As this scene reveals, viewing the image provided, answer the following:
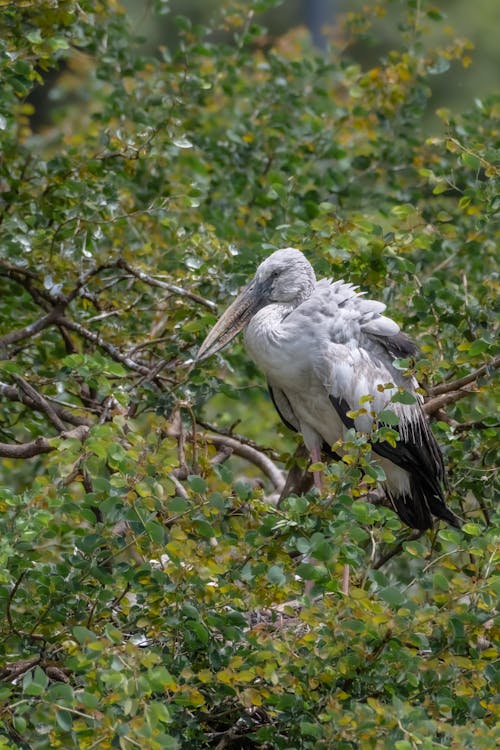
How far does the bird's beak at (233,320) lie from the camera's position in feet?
15.4

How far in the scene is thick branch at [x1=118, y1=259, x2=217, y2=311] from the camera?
16.0 feet

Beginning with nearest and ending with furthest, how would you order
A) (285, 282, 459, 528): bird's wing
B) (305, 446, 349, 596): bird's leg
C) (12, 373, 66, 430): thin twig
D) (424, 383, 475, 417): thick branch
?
(305, 446, 349, 596): bird's leg, (12, 373, 66, 430): thin twig, (424, 383, 475, 417): thick branch, (285, 282, 459, 528): bird's wing

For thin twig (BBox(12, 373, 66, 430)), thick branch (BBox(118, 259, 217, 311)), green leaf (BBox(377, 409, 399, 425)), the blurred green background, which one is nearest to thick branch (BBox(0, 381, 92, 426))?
thin twig (BBox(12, 373, 66, 430))

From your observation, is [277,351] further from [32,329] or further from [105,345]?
[32,329]

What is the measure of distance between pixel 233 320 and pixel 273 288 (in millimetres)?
258

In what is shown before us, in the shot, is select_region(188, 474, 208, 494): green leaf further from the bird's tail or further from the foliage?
the bird's tail

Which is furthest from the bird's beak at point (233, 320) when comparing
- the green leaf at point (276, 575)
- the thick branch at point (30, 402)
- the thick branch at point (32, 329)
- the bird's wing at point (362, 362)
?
the green leaf at point (276, 575)

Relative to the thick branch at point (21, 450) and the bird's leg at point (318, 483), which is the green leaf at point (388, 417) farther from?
the thick branch at point (21, 450)

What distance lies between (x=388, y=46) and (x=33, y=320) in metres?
16.0

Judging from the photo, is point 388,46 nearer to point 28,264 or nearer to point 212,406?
point 212,406

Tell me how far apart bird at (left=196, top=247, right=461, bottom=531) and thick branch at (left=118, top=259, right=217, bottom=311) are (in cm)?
9

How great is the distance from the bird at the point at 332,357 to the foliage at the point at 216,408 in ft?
0.31

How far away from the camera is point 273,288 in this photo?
5.18 meters

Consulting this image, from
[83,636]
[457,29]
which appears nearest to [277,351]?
[83,636]
